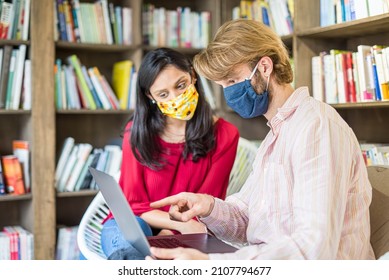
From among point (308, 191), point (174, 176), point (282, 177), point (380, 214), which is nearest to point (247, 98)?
point (282, 177)

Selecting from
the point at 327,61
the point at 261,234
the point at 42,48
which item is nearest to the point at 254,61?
the point at 261,234

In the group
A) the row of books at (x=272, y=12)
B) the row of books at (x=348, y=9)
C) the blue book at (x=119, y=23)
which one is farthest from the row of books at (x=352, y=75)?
the blue book at (x=119, y=23)

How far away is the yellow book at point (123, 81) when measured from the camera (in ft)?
10.8

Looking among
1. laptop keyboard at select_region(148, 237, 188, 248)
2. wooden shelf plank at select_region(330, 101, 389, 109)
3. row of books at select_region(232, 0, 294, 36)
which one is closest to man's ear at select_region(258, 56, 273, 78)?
laptop keyboard at select_region(148, 237, 188, 248)

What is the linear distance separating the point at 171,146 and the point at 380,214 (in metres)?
0.96

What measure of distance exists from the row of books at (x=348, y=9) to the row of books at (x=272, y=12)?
8.1 inches

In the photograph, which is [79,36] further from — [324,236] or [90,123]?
[324,236]

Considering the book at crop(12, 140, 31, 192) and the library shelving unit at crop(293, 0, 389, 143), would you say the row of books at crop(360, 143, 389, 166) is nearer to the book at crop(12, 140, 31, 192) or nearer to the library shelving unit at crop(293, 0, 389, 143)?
the library shelving unit at crop(293, 0, 389, 143)

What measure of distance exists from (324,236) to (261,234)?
1.00 feet

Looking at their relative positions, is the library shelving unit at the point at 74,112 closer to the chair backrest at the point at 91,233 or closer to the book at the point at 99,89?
the book at the point at 99,89

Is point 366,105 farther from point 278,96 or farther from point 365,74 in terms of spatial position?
point 278,96

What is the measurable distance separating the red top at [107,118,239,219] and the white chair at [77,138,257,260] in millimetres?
203

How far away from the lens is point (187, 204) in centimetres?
173

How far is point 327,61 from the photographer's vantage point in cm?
278
